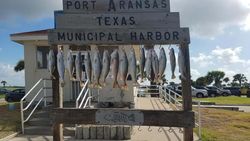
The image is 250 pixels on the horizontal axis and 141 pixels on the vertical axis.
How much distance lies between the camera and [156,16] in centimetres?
782

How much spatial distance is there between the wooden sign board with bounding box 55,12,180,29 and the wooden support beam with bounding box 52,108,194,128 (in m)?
1.49

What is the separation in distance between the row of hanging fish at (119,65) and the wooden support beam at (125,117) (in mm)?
520

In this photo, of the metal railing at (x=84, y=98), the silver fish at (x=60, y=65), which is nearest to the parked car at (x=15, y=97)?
the metal railing at (x=84, y=98)

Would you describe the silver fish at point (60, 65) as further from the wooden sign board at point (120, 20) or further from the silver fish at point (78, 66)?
the wooden sign board at point (120, 20)

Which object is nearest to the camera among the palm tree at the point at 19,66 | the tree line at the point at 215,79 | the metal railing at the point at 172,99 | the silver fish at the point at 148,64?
the silver fish at the point at 148,64

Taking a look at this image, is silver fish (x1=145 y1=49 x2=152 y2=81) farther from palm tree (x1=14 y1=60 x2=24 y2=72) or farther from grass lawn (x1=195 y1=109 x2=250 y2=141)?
palm tree (x1=14 y1=60 x2=24 y2=72)

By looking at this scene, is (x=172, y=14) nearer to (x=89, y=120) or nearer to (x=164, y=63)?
(x=164, y=63)

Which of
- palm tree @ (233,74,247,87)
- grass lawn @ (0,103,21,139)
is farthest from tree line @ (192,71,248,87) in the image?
grass lawn @ (0,103,21,139)

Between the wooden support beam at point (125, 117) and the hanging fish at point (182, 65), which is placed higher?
the hanging fish at point (182, 65)

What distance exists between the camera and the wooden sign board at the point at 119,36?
303 inches

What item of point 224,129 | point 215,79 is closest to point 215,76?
point 215,79

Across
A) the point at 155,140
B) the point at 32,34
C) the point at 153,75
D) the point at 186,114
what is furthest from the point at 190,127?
the point at 32,34

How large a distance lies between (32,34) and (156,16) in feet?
43.1

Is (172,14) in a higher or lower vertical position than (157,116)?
higher
